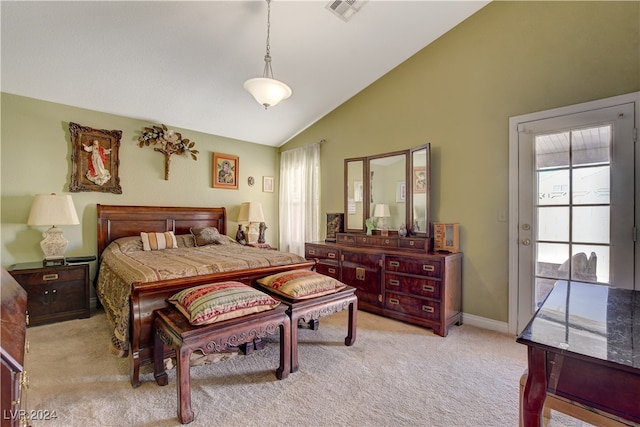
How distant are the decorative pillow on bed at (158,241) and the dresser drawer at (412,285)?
2.82 m

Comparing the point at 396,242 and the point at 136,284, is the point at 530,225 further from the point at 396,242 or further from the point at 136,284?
the point at 136,284

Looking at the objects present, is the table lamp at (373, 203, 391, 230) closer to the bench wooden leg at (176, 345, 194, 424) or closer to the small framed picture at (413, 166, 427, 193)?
the small framed picture at (413, 166, 427, 193)

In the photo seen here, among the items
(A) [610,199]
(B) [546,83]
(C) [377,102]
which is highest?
(C) [377,102]

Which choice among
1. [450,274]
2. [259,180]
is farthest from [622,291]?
[259,180]

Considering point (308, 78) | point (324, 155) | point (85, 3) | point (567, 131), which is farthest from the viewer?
point (324, 155)

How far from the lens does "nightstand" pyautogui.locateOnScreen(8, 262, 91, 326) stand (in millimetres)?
2981

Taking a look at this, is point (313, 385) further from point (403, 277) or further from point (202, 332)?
point (403, 277)

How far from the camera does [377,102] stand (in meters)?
3.96

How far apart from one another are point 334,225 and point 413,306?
1.66m

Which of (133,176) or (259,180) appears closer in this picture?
(133,176)

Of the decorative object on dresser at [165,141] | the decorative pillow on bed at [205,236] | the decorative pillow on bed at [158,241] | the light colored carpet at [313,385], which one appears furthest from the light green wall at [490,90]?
the decorative pillow on bed at [158,241]

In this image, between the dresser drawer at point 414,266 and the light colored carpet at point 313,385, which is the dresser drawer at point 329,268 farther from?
the light colored carpet at point 313,385

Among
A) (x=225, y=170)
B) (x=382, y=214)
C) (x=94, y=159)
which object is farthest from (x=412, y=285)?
(x=94, y=159)

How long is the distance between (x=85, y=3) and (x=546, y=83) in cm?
409
